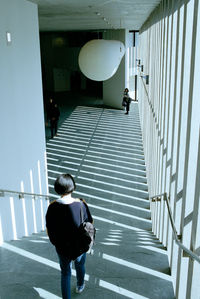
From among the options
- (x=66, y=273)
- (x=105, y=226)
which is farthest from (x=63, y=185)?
(x=105, y=226)

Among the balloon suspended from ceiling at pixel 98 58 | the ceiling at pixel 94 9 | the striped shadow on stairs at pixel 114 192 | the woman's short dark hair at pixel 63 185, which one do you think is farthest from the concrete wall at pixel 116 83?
the woman's short dark hair at pixel 63 185

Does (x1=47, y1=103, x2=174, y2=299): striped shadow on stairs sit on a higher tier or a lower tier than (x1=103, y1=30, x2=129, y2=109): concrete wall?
lower

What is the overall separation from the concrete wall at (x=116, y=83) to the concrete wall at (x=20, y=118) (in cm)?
1215

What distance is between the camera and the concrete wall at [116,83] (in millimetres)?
17394

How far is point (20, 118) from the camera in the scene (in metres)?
5.43

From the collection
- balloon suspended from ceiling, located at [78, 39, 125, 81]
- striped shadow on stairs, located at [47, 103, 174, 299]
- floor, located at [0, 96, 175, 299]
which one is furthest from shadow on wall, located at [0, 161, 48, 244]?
balloon suspended from ceiling, located at [78, 39, 125, 81]

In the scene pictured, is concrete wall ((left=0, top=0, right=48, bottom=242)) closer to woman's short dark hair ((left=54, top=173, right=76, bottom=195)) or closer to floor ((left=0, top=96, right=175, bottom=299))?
floor ((left=0, top=96, right=175, bottom=299))

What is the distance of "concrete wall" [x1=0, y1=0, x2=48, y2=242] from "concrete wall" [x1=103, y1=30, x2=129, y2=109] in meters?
12.2

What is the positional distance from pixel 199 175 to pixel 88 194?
638 cm

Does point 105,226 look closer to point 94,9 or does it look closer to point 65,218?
point 65,218

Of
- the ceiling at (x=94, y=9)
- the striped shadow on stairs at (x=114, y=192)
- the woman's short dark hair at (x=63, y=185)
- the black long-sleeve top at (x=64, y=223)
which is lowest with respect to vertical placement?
the striped shadow on stairs at (x=114, y=192)

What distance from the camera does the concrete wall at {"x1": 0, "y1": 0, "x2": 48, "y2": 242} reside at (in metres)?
4.81

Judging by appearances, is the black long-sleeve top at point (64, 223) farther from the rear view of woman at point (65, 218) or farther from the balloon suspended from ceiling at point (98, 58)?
the balloon suspended from ceiling at point (98, 58)

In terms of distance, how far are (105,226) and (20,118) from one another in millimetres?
3061
